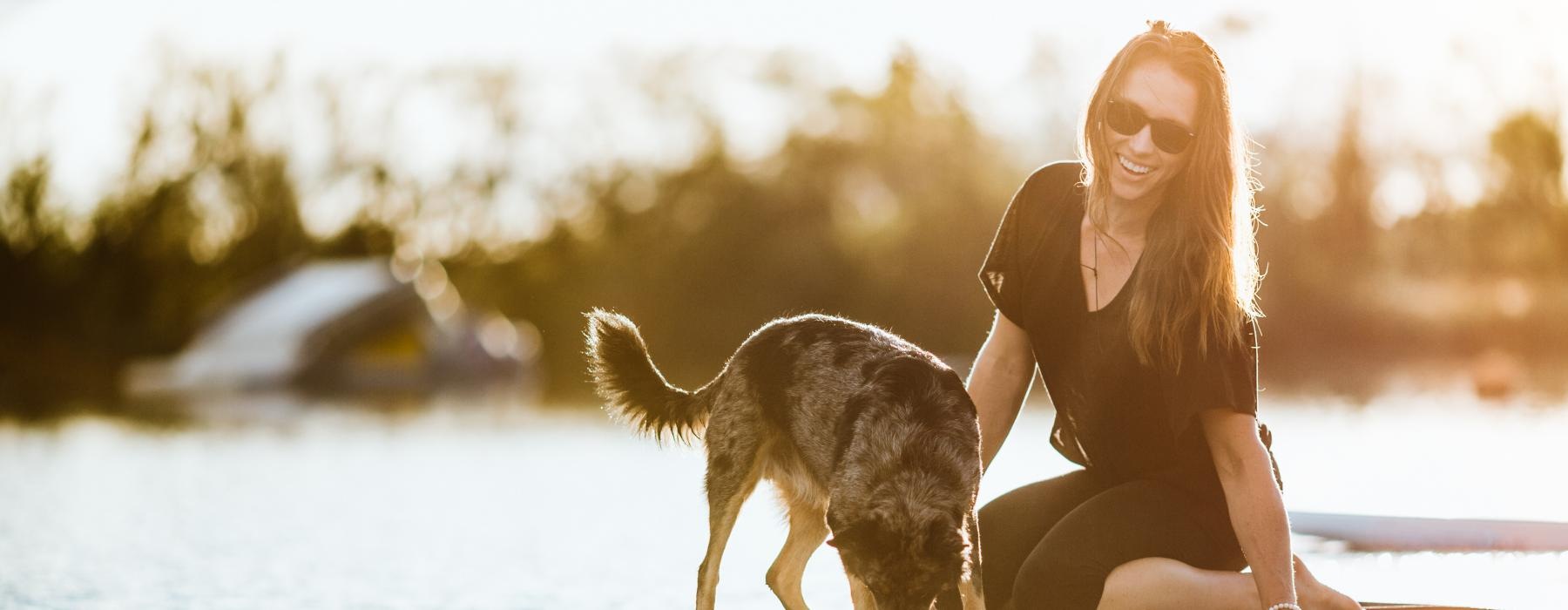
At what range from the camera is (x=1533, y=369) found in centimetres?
2180

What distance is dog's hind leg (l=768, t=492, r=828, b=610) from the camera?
441 cm

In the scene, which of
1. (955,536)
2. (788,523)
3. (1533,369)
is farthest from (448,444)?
(1533,369)

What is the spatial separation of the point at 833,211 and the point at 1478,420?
15736 millimetres

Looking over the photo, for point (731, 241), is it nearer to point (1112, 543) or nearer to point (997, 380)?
point (997, 380)

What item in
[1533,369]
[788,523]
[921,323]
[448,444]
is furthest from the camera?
[921,323]

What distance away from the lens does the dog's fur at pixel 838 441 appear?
3.53 metres

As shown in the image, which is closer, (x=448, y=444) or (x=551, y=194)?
(x=448, y=444)

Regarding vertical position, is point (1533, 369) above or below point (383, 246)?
below

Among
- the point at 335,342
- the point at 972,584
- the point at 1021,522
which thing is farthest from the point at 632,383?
the point at 335,342

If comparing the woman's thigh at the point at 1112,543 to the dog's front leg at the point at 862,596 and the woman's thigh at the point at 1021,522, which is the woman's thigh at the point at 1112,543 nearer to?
the woman's thigh at the point at 1021,522

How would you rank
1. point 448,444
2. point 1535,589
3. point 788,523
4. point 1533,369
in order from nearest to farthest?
1. point 788,523
2. point 1535,589
3. point 448,444
4. point 1533,369

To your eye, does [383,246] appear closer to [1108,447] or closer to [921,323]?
[921,323]

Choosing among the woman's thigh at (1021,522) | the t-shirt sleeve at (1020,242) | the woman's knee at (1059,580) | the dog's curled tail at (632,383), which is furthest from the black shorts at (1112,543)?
the dog's curled tail at (632,383)

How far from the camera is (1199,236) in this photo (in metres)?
3.83
